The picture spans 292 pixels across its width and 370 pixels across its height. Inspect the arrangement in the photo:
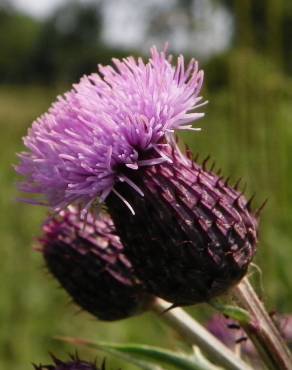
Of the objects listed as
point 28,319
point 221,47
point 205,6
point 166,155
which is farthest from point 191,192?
point 28,319

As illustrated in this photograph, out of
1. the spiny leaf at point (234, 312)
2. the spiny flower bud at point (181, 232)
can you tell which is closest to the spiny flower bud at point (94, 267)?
the spiny flower bud at point (181, 232)

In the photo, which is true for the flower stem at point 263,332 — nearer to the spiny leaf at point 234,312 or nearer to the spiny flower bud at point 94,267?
the spiny leaf at point 234,312

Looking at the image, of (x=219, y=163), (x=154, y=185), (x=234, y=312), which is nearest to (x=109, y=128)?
(x=154, y=185)

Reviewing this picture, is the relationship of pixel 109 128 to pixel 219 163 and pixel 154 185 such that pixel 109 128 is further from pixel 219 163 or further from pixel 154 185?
pixel 219 163

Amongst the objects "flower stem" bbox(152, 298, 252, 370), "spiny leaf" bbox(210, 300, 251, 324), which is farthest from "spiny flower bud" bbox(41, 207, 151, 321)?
"spiny leaf" bbox(210, 300, 251, 324)

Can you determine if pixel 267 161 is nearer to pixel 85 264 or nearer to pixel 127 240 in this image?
pixel 85 264

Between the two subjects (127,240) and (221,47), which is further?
(221,47)
